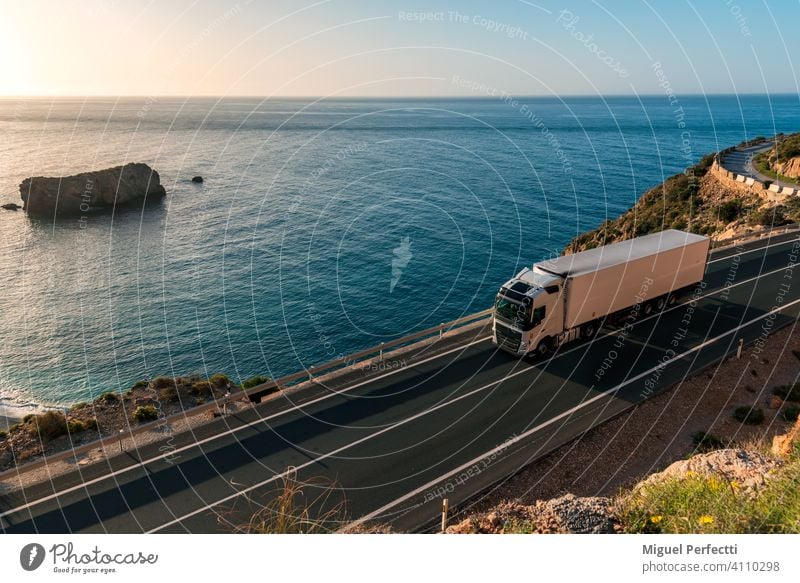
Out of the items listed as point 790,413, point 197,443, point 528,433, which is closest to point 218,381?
point 197,443

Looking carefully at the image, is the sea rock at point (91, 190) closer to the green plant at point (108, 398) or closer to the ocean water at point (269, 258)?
the ocean water at point (269, 258)

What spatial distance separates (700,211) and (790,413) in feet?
164

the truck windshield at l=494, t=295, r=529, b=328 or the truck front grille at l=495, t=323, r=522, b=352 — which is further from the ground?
the truck windshield at l=494, t=295, r=529, b=328

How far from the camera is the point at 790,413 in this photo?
20.6 meters

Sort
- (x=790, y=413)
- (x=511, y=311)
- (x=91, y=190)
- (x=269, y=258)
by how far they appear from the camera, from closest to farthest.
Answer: (x=790, y=413), (x=511, y=311), (x=269, y=258), (x=91, y=190)

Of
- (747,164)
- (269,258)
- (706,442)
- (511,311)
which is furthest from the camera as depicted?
(747,164)

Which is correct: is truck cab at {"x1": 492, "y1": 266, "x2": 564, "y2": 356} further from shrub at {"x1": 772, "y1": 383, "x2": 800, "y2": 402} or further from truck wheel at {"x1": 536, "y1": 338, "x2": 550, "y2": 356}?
shrub at {"x1": 772, "y1": 383, "x2": 800, "y2": 402}

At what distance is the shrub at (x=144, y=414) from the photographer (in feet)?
72.3

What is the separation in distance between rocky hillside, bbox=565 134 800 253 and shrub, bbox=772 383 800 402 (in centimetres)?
3242

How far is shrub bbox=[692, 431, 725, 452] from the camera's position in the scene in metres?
18.7

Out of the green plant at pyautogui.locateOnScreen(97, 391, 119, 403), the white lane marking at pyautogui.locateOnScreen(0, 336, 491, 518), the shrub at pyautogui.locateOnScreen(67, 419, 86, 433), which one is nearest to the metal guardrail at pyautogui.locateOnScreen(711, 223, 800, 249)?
the white lane marking at pyautogui.locateOnScreen(0, 336, 491, 518)

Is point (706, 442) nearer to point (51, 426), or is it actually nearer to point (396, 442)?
point (396, 442)

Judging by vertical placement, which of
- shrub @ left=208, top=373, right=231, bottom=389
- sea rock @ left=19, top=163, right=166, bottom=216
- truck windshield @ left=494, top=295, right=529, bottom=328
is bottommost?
sea rock @ left=19, top=163, right=166, bottom=216

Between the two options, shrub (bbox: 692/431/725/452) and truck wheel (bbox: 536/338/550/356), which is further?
truck wheel (bbox: 536/338/550/356)
